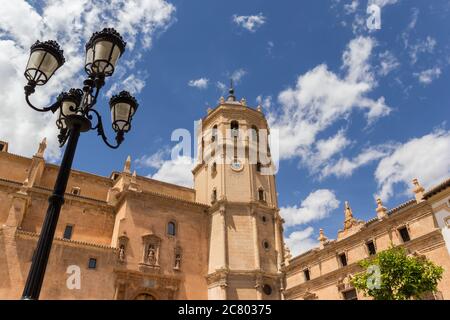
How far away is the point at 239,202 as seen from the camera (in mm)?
34406

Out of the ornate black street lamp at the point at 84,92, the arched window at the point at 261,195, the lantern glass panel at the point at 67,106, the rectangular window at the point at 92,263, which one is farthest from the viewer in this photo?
the arched window at the point at 261,195

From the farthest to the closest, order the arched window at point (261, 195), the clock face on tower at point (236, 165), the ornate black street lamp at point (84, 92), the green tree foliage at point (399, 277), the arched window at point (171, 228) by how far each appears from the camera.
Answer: the clock face on tower at point (236, 165) < the arched window at point (261, 195) < the arched window at point (171, 228) < the green tree foliage at point (399, 277) < the ornate black street lamp at point (84, 92)

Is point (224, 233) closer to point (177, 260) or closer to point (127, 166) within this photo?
point (177, 260)

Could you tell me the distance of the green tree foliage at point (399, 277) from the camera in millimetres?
17578

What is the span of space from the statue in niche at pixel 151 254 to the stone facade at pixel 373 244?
467 inches

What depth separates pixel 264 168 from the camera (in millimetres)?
38250

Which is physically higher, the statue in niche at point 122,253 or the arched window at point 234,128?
the arched window at point 234,128

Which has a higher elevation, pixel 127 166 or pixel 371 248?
pixel 127 166

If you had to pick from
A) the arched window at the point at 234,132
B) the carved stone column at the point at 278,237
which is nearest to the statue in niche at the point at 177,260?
the carved stone column at the point at 278,237

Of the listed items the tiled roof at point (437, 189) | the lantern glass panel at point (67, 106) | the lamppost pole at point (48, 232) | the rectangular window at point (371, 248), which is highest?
the tiled roof at point (437, 189)

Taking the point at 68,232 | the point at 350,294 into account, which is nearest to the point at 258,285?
the point at 350,294

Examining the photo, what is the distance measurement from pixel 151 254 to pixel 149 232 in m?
2.05

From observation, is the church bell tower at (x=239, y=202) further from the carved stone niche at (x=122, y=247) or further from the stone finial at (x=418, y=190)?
the stone finial at (x=418, y=190)
